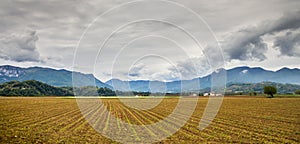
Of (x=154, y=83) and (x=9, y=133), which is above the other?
(x=154, y=83)

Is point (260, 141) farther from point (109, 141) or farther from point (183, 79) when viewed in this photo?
point (183, 79)

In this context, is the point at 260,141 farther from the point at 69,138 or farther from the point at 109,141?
the point at 69,138

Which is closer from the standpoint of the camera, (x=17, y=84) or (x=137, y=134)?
(x=137, y=134)

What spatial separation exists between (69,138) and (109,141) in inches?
107

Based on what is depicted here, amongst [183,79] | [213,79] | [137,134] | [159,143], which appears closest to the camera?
[159,143]

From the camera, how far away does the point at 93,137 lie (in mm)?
17859

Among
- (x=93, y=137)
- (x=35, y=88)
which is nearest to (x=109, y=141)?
(x=93, y=137)

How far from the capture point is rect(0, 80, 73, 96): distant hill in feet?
539

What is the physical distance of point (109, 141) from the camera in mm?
16531

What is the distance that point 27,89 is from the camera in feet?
575

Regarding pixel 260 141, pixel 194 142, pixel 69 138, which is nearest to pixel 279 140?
pixel 260 141

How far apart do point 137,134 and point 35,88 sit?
604 ft

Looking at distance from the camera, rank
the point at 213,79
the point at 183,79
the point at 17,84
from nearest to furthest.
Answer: the point at 213,79 → the point at 183,79 → the point at 17,84

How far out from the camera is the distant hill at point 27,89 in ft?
539
